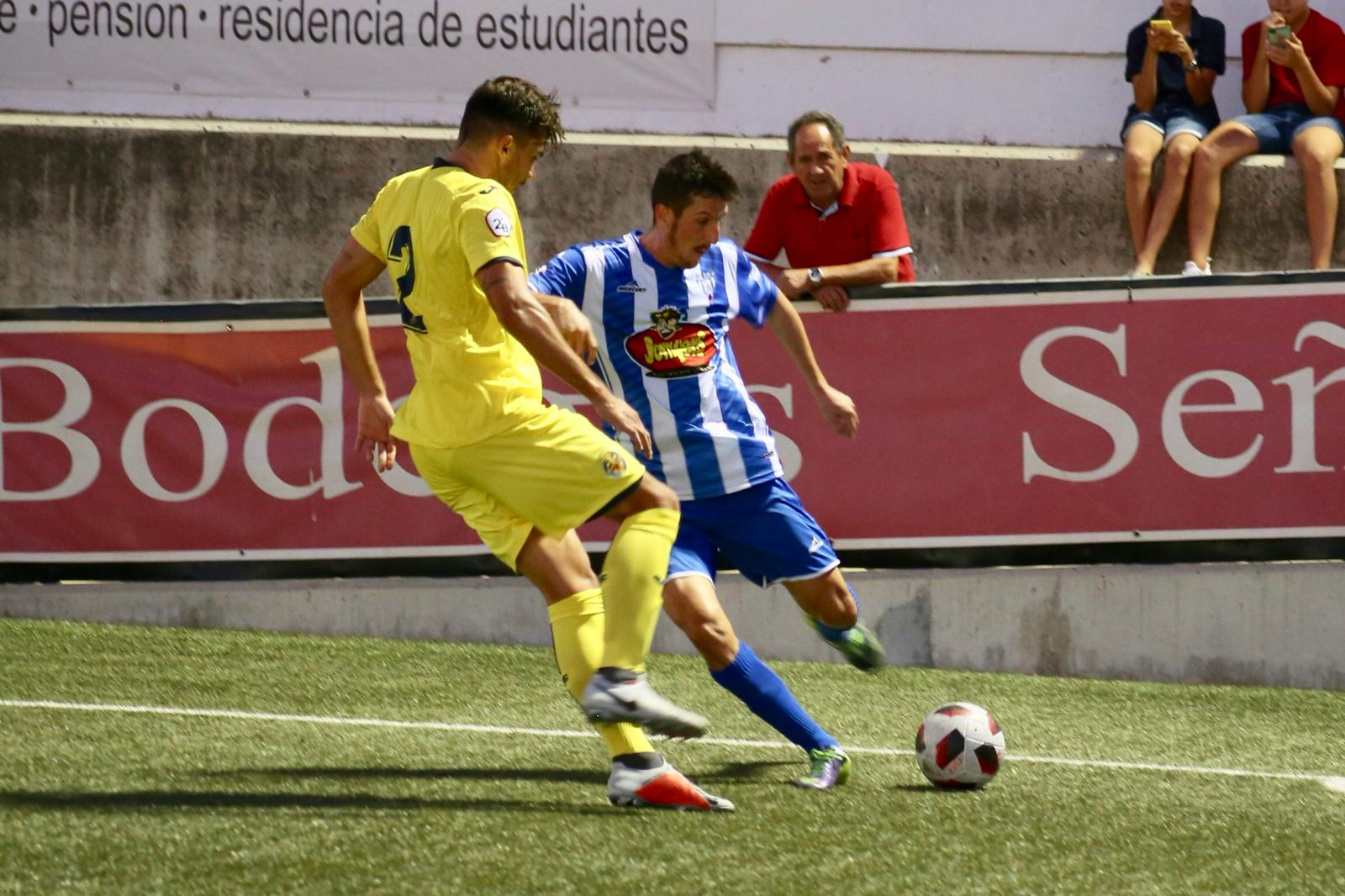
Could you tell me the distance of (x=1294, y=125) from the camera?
8.84 metres

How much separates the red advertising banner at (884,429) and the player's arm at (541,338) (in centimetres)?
347

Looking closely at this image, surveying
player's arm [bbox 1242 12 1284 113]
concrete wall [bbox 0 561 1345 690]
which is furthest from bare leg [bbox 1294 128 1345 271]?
concrete wall [bbox 0 561 1345 690]

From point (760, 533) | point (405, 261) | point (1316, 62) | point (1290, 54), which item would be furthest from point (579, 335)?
point (1316, 62)

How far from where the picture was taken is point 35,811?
4.08 meters

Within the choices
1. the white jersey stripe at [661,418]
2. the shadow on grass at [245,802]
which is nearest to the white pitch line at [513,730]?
the white jersey stripe at [661,418]

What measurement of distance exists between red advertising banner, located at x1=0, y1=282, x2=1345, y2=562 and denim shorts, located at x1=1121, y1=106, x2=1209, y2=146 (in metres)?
1.57

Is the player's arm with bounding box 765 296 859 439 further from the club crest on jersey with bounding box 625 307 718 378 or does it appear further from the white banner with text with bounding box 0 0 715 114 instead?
the white banner with text with bounding box 0 0 715 114

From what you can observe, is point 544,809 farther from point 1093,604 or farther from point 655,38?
point 655,38

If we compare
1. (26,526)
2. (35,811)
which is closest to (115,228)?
(26,526)

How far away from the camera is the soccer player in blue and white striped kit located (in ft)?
15.9

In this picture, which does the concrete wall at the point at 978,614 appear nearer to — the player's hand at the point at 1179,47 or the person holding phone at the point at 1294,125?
the person holding phone at the point at 1294,125

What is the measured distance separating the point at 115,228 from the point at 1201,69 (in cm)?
563

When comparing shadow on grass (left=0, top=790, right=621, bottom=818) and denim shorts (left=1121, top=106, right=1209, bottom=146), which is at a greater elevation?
denim shorts (left=1121, top=106, right=1209, bottom=146)

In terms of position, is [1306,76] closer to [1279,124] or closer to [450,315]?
[1279,124]
